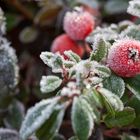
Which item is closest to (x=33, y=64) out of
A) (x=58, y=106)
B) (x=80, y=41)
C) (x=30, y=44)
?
(x=30, y=44)

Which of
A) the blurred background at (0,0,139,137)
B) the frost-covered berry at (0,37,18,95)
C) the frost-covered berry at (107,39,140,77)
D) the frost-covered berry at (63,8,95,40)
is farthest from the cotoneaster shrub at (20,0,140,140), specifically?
the blurred background at (0,0,139,137)

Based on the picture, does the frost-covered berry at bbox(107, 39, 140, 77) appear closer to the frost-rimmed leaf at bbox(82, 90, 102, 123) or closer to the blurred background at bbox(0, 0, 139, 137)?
the frost-rimmed leaf at bbox(82, 90, 102, 123)

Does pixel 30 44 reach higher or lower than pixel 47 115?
lower

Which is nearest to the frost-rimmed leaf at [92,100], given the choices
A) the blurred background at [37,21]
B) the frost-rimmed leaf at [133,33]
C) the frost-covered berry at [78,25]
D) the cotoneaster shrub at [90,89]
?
the cotoneaster shrub at [90,89]

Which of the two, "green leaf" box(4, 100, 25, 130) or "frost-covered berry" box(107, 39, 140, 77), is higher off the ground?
"frost-covered berry" box(107, 39, 140, 77)

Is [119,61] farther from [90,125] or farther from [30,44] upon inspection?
[30,44]

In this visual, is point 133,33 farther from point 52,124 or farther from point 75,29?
point 52,124

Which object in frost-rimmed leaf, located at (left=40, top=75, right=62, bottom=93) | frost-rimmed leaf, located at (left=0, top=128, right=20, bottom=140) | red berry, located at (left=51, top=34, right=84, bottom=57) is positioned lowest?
frost-rimmed leaf, located at (left=0, top=128, right=20, bottom=140)
